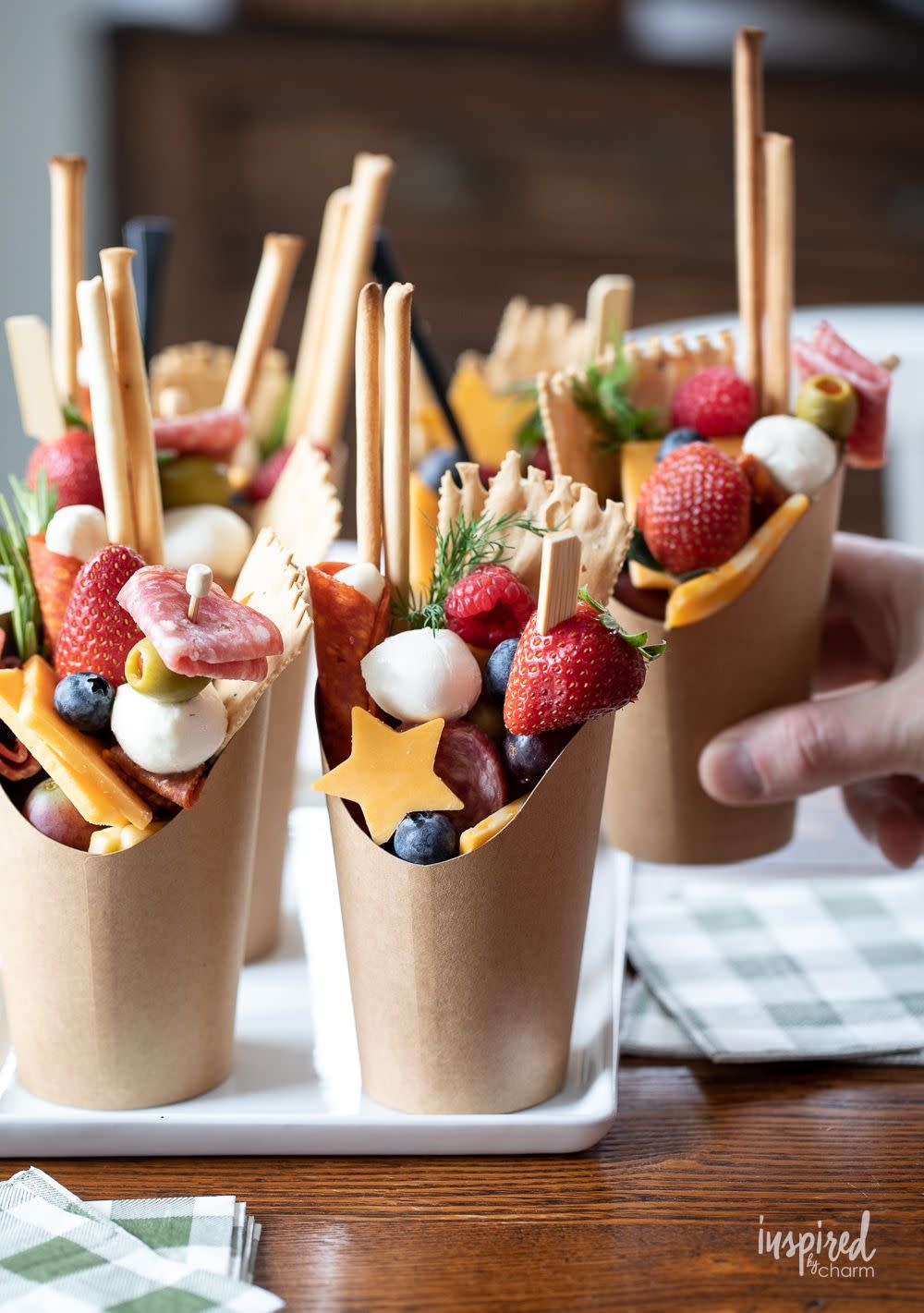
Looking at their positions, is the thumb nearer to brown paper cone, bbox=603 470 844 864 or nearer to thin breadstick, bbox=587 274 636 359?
brown paper cone, bbox=603 470 844 864

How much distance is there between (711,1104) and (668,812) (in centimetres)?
24

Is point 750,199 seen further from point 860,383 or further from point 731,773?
point 731,773

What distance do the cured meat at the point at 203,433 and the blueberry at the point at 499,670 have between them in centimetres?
34

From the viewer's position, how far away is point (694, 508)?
88cm

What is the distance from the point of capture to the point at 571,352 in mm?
1383

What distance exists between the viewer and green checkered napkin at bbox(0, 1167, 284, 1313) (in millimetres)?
631

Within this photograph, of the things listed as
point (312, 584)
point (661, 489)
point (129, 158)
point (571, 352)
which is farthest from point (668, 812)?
point (129, 158)

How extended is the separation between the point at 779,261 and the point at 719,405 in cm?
10

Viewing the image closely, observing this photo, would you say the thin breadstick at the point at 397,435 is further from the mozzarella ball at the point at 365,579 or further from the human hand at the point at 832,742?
the human hand at the point at 832,742

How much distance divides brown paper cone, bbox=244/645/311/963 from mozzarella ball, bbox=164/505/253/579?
3.3 inches

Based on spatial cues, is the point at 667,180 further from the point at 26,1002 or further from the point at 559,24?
the point at 26,1002

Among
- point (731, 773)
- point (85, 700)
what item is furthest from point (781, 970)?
point (85, 700)

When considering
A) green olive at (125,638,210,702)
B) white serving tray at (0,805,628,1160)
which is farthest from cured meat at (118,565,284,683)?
white serving tray at (0,805,628,1160)

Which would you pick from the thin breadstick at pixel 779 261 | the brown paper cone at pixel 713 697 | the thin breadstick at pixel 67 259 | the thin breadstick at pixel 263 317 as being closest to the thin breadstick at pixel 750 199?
the thin breadstick at pixel 779 261
